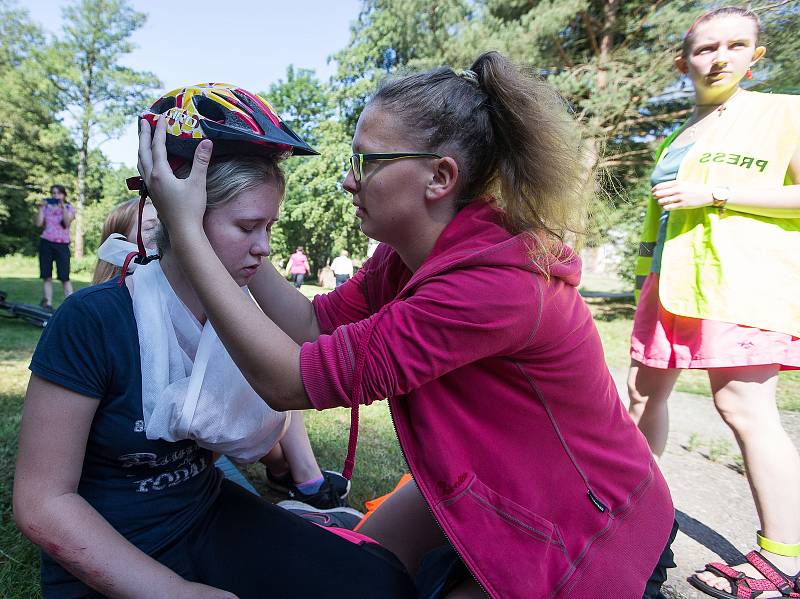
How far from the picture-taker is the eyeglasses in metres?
1.49

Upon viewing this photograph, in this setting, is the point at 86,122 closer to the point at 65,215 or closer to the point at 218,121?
the point at 65,215

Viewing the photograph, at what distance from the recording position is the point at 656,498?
155cm

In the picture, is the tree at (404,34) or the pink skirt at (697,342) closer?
the pink skirt at (697,342)

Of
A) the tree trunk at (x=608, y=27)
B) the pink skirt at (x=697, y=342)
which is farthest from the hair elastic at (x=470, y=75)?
the tree trunk at (x=608, y=27)

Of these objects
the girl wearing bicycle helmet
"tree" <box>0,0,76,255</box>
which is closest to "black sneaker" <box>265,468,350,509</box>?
the girl wearing bicycle helmet

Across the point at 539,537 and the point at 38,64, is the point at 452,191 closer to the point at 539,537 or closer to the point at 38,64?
the point at 539,537

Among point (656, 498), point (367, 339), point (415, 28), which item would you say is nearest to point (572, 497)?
point (656, 498)

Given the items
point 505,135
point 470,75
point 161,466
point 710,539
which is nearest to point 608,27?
point 710,539

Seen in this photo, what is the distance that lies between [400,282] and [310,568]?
98 cm

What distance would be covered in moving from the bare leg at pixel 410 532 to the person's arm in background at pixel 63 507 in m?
0.74

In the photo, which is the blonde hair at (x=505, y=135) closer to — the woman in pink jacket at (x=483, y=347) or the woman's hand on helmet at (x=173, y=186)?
the woman in pink jacket at (x=483, y=347)

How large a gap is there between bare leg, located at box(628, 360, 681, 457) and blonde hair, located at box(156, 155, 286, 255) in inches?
77.8

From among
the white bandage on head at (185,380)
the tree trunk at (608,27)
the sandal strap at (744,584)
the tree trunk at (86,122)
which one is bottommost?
the sandal strap at (744,584)

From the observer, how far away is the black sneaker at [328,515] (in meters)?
2.39
